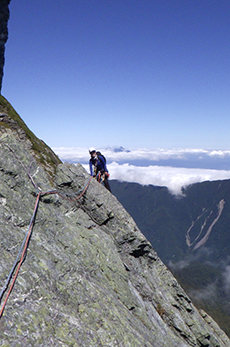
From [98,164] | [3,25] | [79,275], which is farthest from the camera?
[98,164]

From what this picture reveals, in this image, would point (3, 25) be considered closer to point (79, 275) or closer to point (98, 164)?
point (98, 164)

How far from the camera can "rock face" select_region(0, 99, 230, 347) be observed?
361 inches

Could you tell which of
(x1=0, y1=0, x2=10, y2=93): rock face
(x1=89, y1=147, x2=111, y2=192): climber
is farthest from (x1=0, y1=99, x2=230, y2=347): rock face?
(x1=0, y1=0, x2=10, y2=93): rock face

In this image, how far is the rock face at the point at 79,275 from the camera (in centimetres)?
916

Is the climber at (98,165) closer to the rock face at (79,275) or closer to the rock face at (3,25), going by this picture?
the rock face at (79,275)

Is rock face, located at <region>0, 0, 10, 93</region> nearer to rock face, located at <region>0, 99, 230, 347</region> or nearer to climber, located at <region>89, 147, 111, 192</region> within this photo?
climber, located at <region>89, 147, 111, 192</region>

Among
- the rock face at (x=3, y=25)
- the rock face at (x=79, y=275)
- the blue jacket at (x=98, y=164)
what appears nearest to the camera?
the rock face at (x=79, y=275)

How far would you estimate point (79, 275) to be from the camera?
12055 mm

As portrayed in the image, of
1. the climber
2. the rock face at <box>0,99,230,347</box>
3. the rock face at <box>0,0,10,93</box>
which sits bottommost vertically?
the rock face at <box>0,99,230,347</box>

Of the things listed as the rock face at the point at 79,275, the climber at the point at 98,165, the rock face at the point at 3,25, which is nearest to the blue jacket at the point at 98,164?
the climber at the point at 98,165

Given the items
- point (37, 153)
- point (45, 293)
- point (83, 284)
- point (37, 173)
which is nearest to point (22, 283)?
point (45, 293)

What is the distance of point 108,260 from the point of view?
50.2 feet

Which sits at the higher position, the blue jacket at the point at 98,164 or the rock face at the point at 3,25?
the rock face at the point at 3,25

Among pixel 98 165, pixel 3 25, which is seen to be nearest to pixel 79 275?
pixel 98 165
